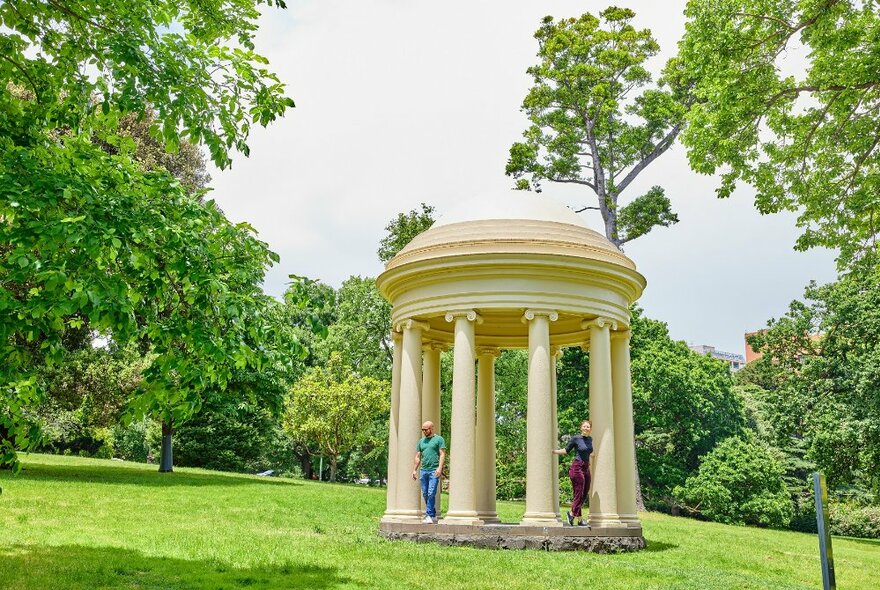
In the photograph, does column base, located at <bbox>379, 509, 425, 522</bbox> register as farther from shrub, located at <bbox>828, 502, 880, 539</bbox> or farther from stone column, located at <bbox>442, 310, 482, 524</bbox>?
shrub, located at <bbox>828, 502, 880, 539</bbox>

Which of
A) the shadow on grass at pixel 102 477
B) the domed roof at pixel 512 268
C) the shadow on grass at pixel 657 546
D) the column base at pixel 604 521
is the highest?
the domed roof at pixel 512 268

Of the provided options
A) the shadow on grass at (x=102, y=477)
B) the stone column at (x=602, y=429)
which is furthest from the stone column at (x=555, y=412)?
the shadow on grass at (x=102, y=477)

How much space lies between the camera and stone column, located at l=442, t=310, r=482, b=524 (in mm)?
14266

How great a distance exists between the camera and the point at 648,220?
33625mm

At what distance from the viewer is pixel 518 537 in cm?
1370

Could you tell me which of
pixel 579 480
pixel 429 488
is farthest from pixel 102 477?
pixel 579 480

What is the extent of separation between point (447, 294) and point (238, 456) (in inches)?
1392

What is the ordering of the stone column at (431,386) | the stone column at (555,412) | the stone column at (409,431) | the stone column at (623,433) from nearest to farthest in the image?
the stone column at (409,431), the stone column at (623,433), the stone column at (555,412), the stone column at (431,386)

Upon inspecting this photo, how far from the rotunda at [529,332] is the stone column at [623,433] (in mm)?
23

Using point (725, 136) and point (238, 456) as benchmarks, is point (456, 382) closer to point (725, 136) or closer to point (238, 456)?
point (725, 136)

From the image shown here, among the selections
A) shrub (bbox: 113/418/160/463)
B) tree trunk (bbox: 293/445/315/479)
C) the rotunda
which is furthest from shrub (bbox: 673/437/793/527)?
shrub (bbox: 113/418/160/463)

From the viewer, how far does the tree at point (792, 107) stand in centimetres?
1438

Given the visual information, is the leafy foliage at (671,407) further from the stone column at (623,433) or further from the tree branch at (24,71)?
the tree branch at (24,71)

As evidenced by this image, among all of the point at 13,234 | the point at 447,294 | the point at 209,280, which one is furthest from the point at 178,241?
the point at 447,294
